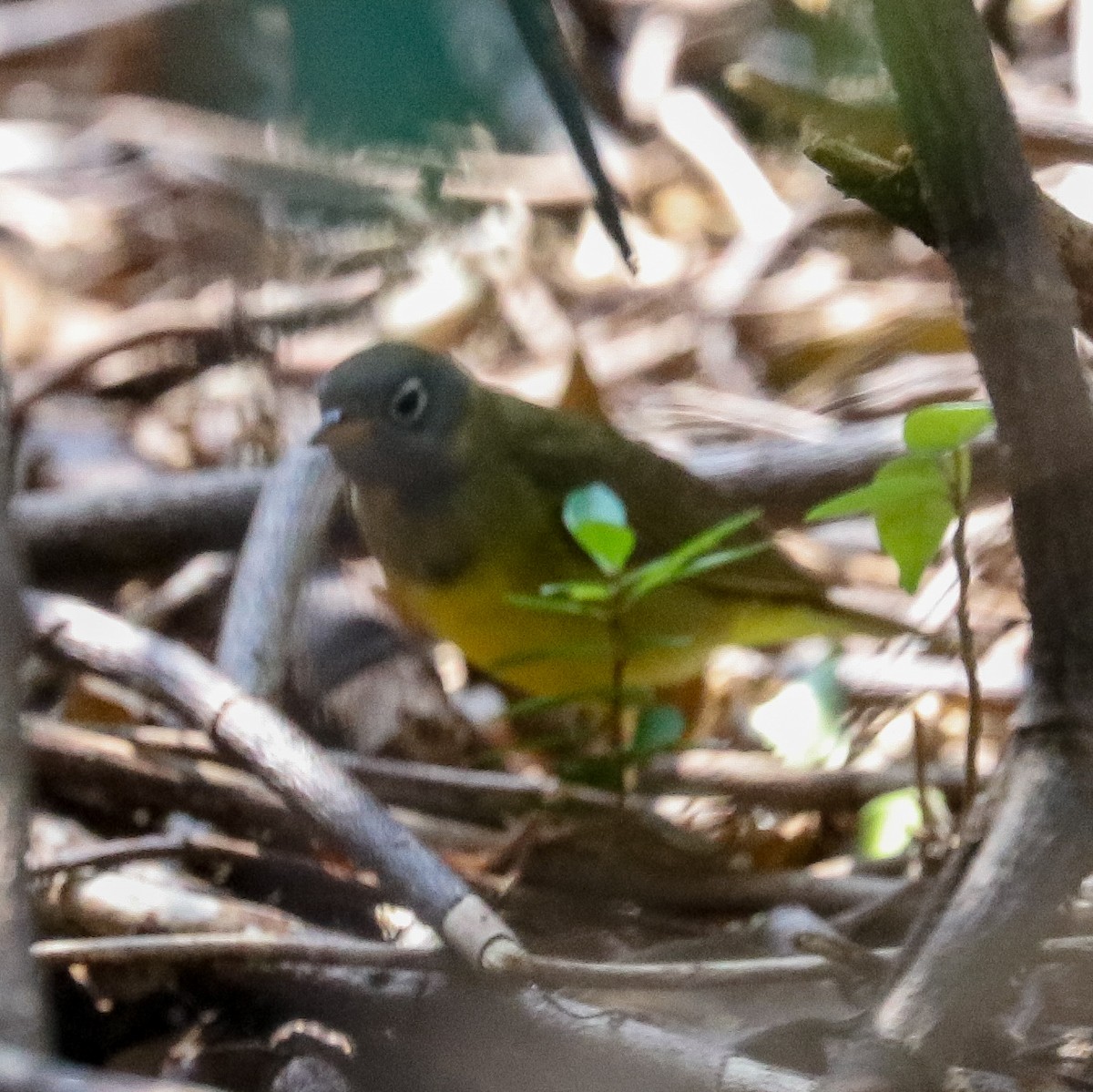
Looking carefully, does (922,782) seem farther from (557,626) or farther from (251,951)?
(557,626)

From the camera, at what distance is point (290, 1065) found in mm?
1479

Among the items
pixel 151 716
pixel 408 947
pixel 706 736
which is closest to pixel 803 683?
pixel 706 736

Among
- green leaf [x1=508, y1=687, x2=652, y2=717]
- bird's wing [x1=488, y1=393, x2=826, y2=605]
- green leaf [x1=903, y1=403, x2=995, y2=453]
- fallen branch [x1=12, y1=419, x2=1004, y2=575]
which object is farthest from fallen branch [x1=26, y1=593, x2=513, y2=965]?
bird's wing [x1=488, y1=393, x2=826, y2=605]

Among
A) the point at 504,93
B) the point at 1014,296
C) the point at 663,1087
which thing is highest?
the point at 504,93

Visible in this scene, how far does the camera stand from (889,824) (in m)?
1.86

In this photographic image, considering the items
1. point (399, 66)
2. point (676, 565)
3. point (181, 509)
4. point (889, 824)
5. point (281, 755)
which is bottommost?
point (889, 824)

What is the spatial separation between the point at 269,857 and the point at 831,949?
0.77m

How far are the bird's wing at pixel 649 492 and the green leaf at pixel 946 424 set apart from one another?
1246 millimetres

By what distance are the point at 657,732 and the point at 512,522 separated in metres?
0.65

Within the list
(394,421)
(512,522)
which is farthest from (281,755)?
(394,421)

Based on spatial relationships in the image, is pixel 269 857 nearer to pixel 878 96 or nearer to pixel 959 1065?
pixel 959 1065

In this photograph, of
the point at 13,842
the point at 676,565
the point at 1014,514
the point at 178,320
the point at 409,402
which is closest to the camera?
the point at 13,842

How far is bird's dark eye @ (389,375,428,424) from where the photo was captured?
2.64 metres

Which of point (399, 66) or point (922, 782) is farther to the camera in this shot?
point (922, 782)
